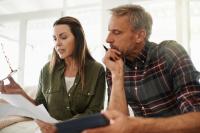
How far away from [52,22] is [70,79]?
7.30 feet

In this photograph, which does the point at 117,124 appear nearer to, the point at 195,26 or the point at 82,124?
the point at 82,124

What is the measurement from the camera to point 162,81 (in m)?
1.20

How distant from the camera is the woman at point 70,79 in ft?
5.24

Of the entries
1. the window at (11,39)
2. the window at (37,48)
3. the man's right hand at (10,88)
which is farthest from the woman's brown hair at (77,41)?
the window at (11,39)

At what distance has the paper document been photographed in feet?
3.36

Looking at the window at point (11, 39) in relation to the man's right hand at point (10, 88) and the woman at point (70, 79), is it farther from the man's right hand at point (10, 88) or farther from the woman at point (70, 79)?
the man's right hand at point (10, 88)

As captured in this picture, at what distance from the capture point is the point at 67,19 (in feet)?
5.65

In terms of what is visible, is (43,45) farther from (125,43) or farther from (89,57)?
(125,43)

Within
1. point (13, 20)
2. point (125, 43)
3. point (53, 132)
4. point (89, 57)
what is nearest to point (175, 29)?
point (89, 57)

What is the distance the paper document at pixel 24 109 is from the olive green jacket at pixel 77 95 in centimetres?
48

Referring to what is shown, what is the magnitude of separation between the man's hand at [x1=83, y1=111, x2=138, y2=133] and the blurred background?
2.31 metres

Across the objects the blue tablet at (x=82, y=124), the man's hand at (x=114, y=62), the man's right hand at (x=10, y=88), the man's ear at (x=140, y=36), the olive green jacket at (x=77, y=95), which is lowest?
the olive green jacket at (x=77, y=95)

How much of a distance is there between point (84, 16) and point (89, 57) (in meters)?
1.88

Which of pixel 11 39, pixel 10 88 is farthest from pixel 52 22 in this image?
pixel 10 88
